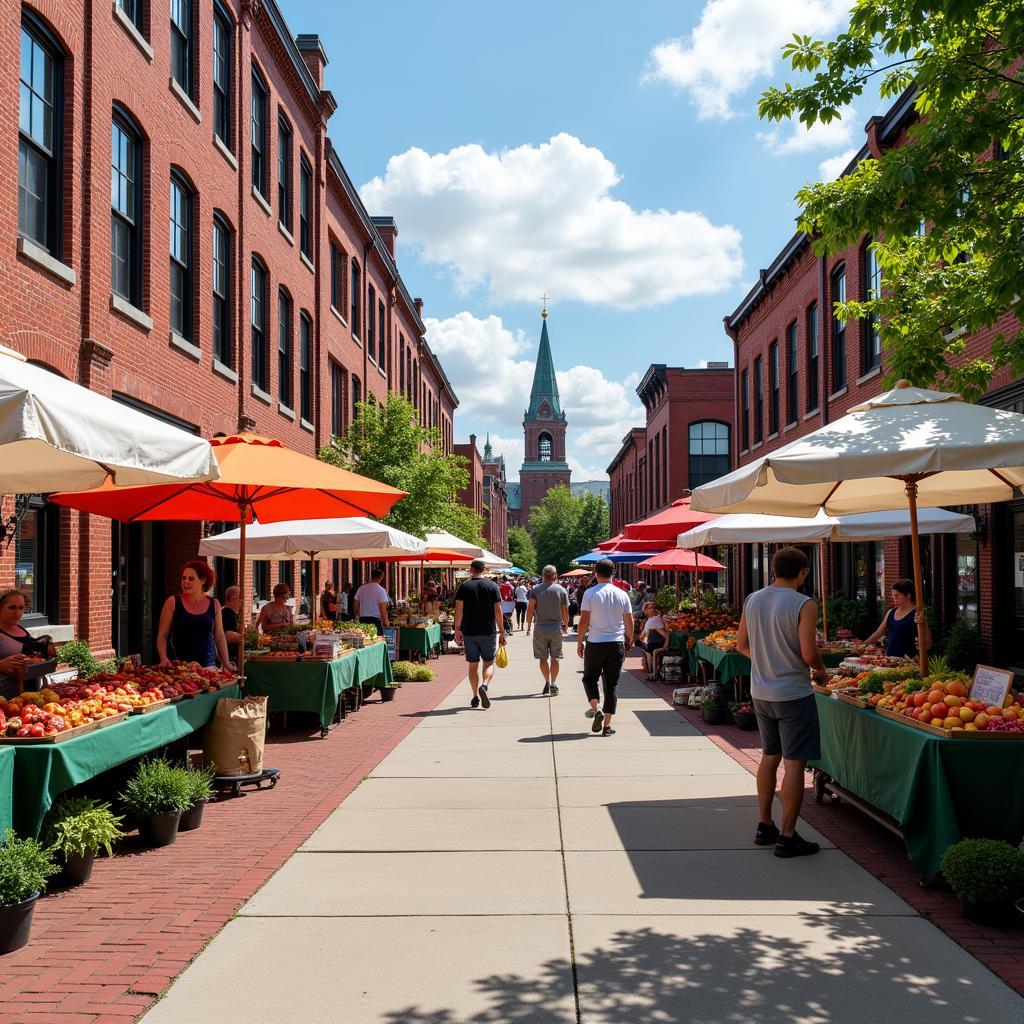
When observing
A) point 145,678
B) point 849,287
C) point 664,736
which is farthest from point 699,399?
point 145,678

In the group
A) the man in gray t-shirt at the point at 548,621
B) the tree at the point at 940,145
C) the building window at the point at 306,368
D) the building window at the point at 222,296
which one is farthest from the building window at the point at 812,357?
the tree at the point at 940,145

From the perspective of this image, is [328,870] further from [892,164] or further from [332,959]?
[892,164]

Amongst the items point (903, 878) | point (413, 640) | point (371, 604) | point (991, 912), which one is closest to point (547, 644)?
point (371, 604)

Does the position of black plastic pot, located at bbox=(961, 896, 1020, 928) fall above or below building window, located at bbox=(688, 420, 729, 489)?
below

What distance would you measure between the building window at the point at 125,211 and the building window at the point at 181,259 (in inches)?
55.7

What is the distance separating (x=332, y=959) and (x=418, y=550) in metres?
12.2

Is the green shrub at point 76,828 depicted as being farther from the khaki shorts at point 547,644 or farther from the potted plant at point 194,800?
the khaki shorts at point 547,644

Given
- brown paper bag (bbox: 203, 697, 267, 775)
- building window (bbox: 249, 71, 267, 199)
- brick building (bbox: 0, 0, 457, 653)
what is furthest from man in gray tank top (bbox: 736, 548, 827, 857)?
building window (bbox: 249, 71, 267, 199)

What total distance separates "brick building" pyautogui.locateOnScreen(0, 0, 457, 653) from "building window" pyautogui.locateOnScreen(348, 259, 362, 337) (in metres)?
3.53

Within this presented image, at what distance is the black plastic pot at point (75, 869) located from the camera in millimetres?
6035

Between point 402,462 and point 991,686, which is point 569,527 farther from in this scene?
point 991,686

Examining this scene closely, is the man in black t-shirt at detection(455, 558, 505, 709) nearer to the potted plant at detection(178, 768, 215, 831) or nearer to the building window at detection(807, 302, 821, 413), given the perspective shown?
the potted plant at detection(178, 768, 215, 831)

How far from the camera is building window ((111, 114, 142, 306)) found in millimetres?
13617

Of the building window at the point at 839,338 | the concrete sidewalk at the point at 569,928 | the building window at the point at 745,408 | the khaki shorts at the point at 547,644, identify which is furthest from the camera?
the building window at the point at 745,408
